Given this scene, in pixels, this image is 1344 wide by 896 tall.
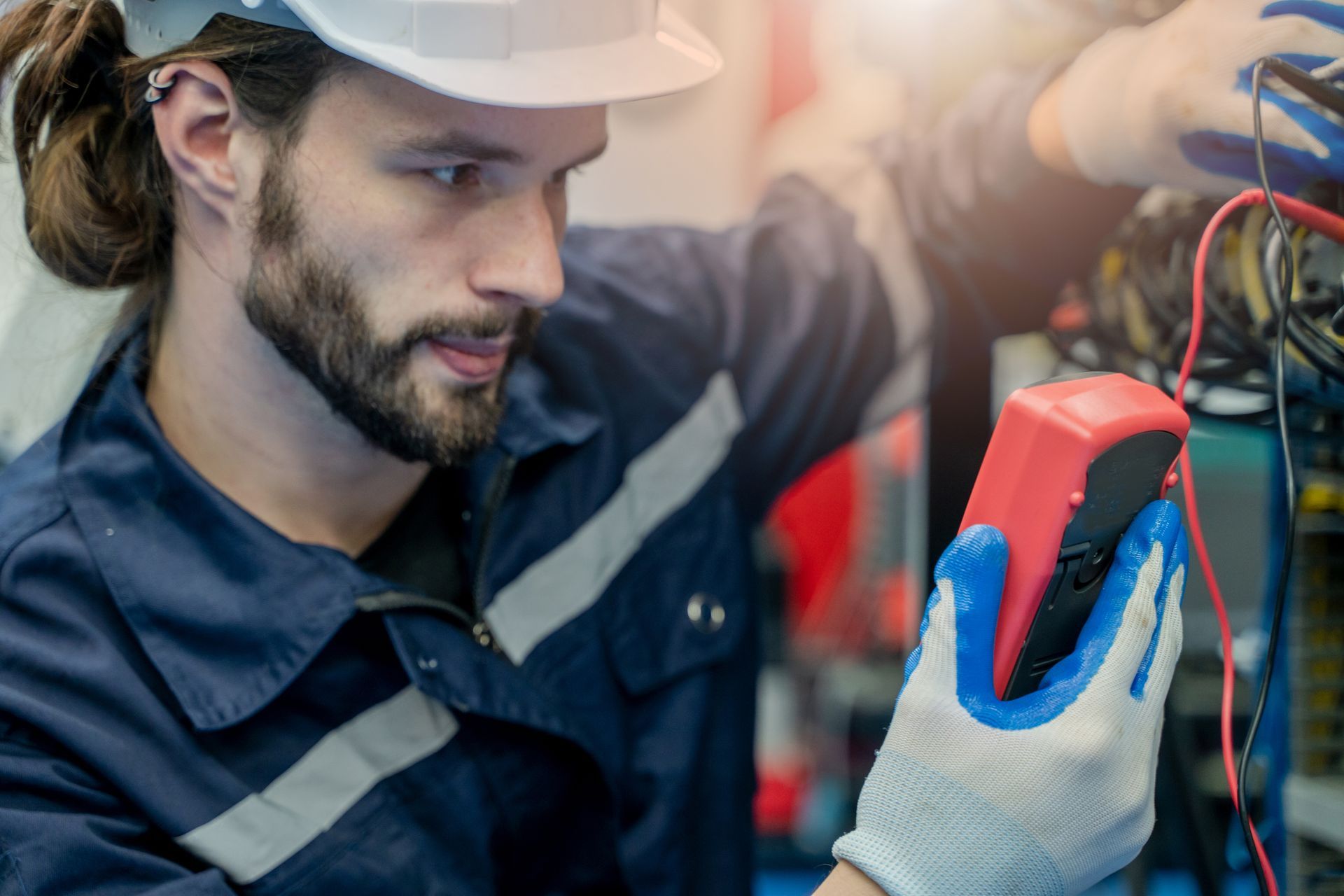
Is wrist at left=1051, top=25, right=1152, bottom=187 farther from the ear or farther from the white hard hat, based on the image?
the ear

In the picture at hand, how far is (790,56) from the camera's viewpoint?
6.66 feet

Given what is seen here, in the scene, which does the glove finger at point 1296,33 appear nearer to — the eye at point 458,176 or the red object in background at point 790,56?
the eye at point 458,176

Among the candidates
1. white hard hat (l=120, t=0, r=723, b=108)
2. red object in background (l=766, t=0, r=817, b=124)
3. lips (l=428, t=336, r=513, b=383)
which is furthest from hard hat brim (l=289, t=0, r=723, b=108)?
red object in background (l=766, t=0, r=817, b=124)

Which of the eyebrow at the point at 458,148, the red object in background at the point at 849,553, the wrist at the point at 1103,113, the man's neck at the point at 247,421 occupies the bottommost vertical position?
the red object in background at the point at 849,553

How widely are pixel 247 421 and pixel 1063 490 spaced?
2.47ft

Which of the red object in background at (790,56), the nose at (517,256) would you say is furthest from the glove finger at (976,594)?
the red object in background at (790,56)

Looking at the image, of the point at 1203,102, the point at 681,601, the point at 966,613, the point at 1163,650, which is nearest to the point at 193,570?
the point at 681,601

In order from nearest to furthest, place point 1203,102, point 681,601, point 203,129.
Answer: point 1203,102 < point 203,129 < point 681,601

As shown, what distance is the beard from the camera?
95cm

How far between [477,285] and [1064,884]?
63cm

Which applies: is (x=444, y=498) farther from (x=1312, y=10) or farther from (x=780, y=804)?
(x=780, y=804)

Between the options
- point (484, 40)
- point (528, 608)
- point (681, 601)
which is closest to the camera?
point (484, 40)

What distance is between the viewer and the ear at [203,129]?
3.10 feet

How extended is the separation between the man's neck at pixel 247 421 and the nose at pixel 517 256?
0.75 ft
